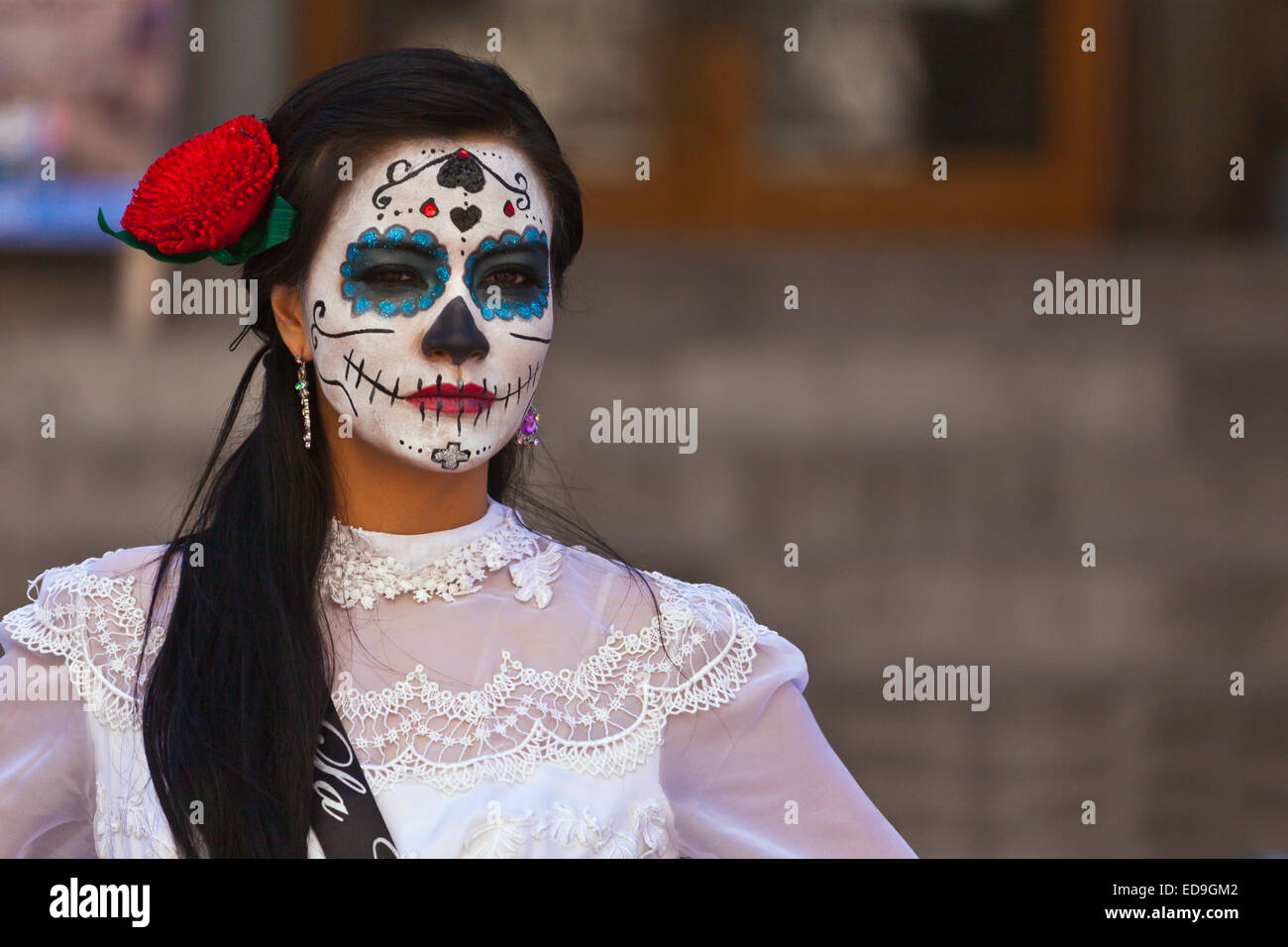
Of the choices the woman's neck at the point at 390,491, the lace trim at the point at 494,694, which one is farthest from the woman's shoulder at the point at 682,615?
the woman's neck at the point at 390,491

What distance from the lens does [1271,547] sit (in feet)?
21.4

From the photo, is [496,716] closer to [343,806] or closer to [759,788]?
[343,806]

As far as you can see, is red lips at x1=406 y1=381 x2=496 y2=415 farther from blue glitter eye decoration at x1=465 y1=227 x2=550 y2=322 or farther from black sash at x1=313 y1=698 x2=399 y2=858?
black sash at x1=313 y1=698 x2=399 y2=858

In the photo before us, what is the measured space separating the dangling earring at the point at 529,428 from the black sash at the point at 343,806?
0.58 metres

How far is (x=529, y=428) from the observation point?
2971 mm

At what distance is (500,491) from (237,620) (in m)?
0.58

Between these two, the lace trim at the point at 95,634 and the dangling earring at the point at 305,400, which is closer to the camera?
the lace trim at the point at 95,634

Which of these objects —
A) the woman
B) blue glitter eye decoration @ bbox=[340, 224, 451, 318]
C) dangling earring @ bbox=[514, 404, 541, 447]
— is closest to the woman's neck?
the woman

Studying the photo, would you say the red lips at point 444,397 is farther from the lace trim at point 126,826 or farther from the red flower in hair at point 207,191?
the lace trim at point 126,826

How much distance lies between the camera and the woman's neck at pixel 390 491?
2.86 metres

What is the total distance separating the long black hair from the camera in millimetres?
2592

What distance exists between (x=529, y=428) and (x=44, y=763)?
2.95 feet

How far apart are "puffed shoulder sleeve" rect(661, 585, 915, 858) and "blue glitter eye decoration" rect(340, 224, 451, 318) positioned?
744mm
